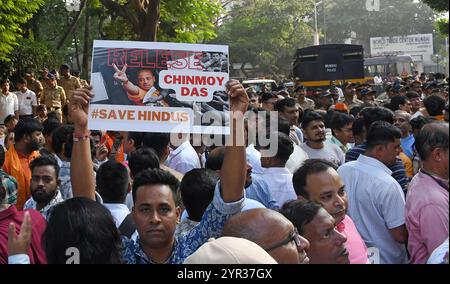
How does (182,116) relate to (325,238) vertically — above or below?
above

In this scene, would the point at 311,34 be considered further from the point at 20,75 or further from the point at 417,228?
the point at 417,228


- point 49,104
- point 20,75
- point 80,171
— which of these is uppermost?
point 20,75

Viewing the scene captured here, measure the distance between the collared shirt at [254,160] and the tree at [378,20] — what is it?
54730 millimetres

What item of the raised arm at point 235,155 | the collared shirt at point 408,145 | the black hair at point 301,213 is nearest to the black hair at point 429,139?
the black hair at point 301,213

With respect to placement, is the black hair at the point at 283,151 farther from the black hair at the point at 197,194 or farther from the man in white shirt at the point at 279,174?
the black hair at the point at 197,194

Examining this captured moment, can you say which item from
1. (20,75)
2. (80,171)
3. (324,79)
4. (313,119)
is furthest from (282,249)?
(324,79)

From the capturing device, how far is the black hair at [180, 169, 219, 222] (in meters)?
3.88

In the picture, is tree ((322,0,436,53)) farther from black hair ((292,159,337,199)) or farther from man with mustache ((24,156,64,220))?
black hair ((292,159,337,199))

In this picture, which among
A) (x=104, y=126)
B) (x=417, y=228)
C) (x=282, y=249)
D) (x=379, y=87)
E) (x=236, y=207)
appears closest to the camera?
(x=282, y=249)

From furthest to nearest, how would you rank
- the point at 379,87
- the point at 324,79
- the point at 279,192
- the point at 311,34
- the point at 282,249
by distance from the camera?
the point at 311,34 < the point at 379,87 < the point at 324,79 < the point at 279,192 < the point at 282,249

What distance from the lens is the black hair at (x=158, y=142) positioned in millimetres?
5770

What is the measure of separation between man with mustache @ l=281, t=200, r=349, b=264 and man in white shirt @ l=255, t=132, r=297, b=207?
4.19 feet

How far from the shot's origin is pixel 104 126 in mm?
4055

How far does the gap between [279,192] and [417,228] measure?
4.03 feet
